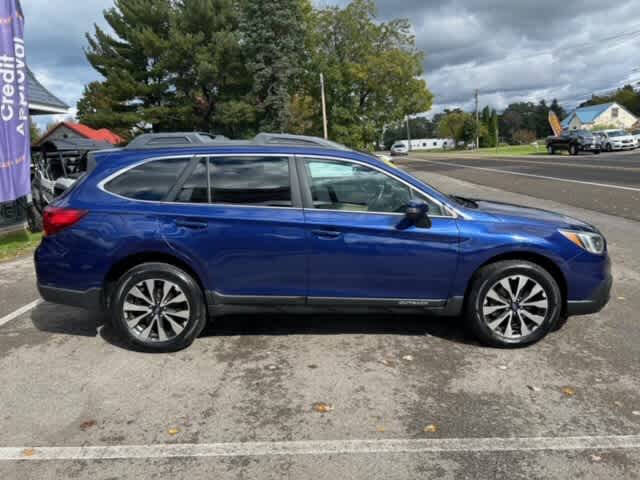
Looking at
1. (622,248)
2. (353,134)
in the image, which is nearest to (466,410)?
(622,248)

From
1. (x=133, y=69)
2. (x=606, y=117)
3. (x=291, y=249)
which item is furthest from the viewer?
(x=606, y=117)

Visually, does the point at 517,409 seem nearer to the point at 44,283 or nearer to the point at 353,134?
the point at 44,283

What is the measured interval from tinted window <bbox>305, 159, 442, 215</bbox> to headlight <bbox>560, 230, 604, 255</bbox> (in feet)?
3.61

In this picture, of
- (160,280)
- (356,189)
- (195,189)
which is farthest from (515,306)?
(160,280)

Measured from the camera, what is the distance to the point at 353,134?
148 feet

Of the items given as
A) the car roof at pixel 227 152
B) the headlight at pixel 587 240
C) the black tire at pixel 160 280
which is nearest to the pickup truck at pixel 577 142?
the headlight at pixel 587 240

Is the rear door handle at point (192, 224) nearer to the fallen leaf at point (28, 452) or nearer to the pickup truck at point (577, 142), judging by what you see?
the fallen leaf at point (28, 452)

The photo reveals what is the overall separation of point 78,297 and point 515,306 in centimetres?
366

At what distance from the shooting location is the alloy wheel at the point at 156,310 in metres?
4.02

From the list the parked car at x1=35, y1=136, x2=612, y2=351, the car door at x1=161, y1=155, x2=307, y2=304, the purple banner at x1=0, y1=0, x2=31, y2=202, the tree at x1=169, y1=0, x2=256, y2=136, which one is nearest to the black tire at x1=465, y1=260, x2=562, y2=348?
the parked car at x1=35, y1=136, x2=612, y2=351

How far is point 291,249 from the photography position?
12.9 ft

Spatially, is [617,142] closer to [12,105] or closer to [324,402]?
[12,105]

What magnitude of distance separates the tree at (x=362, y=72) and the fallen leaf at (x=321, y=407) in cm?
4258

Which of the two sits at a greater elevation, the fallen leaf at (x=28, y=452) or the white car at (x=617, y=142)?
the white car at (x=617, y=142)
